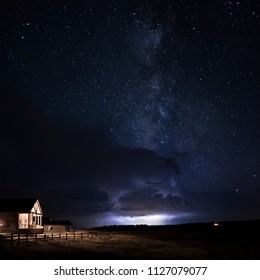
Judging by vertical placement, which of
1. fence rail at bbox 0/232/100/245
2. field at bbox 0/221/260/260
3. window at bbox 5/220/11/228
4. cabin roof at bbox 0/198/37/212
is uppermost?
cabin roof at bbox 0/198/37/212

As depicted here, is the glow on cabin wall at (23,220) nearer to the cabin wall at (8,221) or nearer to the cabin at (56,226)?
the cabin wall at (8,221)

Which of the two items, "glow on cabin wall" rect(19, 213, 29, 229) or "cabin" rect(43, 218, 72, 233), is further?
"cabin" rect(43, 218, 72, 233)

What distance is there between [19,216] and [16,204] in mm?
2955

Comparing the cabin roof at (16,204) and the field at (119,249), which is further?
the cabin roof at (16,204)

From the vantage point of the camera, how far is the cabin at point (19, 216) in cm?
5291

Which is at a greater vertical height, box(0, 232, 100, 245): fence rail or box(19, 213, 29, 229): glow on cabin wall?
box(19, 213, 29, 229): glow on cabin wall

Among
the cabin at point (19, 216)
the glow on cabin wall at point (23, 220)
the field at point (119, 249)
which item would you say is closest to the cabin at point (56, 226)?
the cabin at point (19, 216)

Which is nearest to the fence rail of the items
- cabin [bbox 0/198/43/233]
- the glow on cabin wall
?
cabin [bbox 0/198/43/233]

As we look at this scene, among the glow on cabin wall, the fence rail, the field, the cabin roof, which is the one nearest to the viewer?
the field

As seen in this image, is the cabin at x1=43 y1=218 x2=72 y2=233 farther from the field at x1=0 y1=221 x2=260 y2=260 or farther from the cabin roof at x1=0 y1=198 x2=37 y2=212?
the field at x1=0 y1=221 x2=260 y2=260

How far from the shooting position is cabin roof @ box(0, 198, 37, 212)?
5469 centimetres

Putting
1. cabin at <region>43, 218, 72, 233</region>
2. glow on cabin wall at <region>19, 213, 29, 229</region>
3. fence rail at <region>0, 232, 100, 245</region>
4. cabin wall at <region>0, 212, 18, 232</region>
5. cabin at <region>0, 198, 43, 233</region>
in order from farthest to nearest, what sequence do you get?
cabin at <region>43, 218, 72, 233</region> → glow on cabin wall at <region>19, 213, 29, 229</region> → cabin wall at <region>0, 212, 18, 232</region> → cabin at <region>0, 198, 43, 233</region> → fence rail at <region>0, 232, 100, 245</region>
